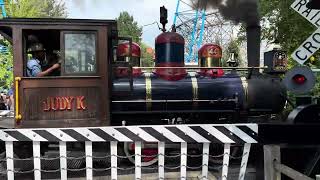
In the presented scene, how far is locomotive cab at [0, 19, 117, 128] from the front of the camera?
6547 mm

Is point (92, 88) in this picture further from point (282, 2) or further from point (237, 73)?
point (282, 2)

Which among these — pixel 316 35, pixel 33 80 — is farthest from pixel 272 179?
pixel 33 80

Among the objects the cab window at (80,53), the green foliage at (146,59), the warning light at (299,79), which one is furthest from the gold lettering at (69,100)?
the green foliage at (146,59)

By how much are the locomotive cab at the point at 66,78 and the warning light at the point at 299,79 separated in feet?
9.16

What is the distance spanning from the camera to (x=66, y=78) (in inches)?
260

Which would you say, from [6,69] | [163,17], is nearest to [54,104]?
[163,17]

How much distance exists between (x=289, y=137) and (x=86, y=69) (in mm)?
3178

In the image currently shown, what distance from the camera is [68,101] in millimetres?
6613

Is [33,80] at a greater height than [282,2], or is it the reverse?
[282,2]

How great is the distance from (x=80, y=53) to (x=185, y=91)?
1.84 meters

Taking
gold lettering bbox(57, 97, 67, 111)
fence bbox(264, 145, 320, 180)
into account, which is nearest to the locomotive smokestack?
gold lettering bbox(57, 97, 67, 111)

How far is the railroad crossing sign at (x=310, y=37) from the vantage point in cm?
462

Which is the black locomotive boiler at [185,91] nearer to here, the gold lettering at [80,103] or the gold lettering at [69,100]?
the gold lettering at [80,103]

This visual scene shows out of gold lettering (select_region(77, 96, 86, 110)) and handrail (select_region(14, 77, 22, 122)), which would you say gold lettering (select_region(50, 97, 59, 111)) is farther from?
handrail (select_region(14, 77, 22, 122))
